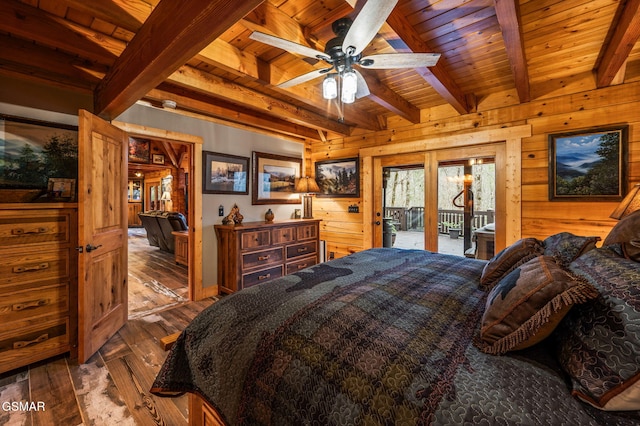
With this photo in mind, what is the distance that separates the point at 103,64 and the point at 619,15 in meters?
4.17

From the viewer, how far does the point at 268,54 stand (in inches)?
93.3

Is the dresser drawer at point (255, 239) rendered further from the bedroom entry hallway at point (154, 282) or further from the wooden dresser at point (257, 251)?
the bedroom entry hallway at point (154, 282)

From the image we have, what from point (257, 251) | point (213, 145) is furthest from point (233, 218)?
point (213, 145)

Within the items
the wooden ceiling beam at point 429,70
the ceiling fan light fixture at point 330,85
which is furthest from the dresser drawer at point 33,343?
the wooden ceiling beam at point 429,70

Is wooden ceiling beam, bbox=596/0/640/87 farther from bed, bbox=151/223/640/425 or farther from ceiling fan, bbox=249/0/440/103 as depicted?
bed, bbox=151/223/640/425

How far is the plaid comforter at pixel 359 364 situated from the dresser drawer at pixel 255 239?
2.01 metres

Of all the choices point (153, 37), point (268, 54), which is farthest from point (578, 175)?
point (153, 37)

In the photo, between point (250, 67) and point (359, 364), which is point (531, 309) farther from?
point (250, 67)

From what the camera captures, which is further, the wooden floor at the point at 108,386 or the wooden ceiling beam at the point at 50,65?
the wooden ceiling beam at the point at 50,65

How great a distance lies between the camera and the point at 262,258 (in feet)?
12.1

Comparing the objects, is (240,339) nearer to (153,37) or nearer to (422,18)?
(153,37)

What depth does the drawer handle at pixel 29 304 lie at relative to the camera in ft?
6.73

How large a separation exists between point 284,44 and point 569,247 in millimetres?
2050

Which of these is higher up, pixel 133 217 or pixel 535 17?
pixel 535 17
